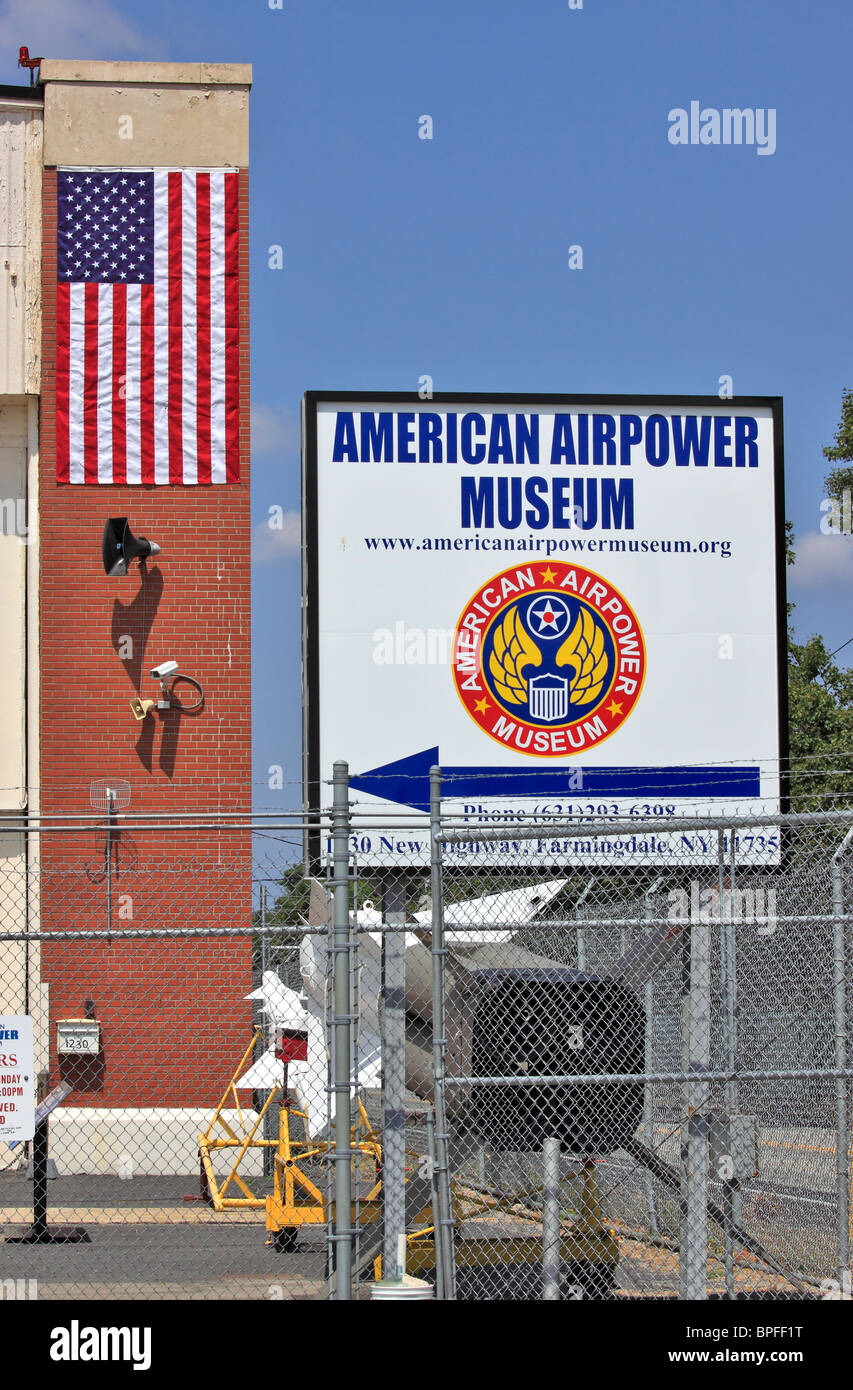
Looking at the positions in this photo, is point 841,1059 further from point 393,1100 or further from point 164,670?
point 164,670

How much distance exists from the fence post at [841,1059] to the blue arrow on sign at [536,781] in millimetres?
3496

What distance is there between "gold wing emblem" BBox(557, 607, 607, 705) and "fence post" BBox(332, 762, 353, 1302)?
5057 millimetres

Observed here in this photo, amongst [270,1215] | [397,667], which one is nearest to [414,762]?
[397,667]

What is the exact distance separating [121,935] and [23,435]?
9987 millimetres

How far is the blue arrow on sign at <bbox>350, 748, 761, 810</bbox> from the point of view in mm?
11406

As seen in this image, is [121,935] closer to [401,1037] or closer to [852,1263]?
[401,1037]

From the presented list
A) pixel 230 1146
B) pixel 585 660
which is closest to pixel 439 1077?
pixel 585 660

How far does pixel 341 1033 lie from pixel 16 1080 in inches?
61.8

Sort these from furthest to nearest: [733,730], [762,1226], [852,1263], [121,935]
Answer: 1. [733,730]
2. [762,1226]
3. [852,1263]
4. [121,935]

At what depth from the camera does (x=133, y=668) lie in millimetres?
15289

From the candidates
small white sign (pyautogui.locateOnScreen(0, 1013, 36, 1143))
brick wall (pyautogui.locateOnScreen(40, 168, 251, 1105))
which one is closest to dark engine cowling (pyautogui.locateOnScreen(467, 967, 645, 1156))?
small white sign (pyautogui.locateOnScreen(0, 1013, 36, 1143))

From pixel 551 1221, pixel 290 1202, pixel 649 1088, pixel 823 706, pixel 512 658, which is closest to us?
pixel 551 1221

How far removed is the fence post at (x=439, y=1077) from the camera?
6.79 metres

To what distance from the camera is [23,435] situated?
51.2ft
